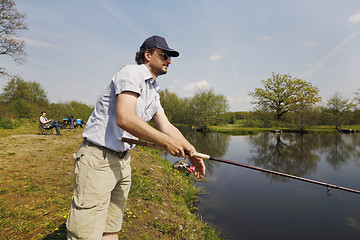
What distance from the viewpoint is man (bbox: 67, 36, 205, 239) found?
1.72 meters

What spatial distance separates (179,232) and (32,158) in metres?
7.22

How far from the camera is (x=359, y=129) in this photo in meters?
35.1

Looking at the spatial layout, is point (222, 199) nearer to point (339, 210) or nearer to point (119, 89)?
point (339, 210)

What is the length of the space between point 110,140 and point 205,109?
4093cm

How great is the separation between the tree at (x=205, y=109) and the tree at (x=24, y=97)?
28153 millimetres

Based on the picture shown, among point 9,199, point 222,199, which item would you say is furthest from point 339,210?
point 9,199

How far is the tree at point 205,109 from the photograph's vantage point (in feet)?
139

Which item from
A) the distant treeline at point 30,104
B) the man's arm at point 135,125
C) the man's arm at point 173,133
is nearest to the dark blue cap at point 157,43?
the man's arm at point 135,125

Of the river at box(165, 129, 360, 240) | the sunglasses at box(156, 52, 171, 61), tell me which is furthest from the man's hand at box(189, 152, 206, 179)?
the river at box(165, 129, 360, 240)

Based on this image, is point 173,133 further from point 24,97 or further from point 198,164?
point 24,97

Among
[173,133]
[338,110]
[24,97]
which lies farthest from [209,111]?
[173,133]

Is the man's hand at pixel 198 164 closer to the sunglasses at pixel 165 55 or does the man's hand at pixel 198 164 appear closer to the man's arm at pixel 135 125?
the man's arm at pixel 135 125

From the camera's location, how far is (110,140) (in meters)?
1.95

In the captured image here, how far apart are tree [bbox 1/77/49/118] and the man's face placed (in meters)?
35.1
